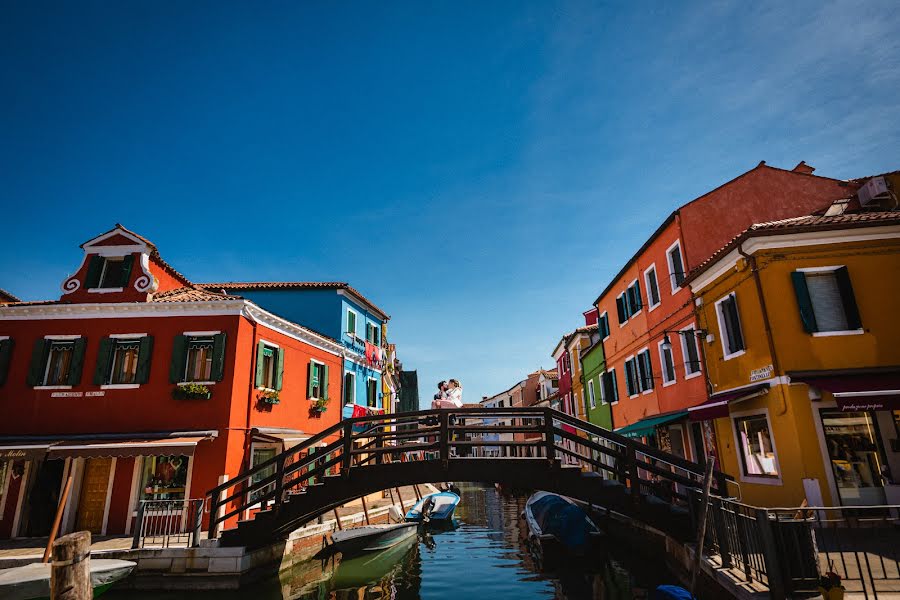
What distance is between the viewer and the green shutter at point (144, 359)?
16.6m

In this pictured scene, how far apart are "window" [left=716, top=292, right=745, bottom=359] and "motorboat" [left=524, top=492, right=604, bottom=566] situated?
6.79 meters

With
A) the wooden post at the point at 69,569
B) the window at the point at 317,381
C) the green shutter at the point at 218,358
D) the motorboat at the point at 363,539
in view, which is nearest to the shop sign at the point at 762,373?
the motorboat at the point at 363,539

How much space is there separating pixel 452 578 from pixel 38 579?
9858 millimetres

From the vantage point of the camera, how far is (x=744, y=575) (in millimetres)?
7457

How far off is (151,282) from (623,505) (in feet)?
55.2

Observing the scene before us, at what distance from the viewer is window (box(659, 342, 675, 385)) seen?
59.8 feet

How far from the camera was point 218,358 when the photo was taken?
16609mm

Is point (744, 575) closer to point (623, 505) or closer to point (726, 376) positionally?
point (623, 505)

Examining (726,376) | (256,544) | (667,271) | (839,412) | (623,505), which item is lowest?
(256,544)

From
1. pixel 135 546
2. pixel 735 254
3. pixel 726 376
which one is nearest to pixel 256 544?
pixel 135 546

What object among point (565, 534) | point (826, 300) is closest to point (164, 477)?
point (565, 534)

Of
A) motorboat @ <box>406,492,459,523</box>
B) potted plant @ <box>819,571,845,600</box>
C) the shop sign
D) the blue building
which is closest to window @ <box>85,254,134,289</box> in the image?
the blue building

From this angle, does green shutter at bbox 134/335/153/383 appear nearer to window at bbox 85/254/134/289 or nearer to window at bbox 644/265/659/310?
window at bbox 85/254/134/289

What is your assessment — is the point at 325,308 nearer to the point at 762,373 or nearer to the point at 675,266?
the point at 675,266
